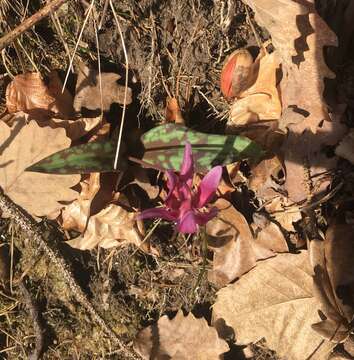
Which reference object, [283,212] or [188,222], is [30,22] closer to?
[188,222]

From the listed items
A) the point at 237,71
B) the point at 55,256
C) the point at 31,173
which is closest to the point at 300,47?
the point at 237,71

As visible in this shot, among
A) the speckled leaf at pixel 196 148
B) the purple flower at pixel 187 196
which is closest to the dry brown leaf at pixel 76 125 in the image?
the speckled leaf at pixel 196 148

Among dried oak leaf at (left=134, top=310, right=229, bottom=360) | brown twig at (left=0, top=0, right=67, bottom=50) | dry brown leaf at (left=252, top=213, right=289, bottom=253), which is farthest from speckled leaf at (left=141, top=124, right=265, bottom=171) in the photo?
dried oak leaf at (left=134, top=310, right=229, bottom=360)

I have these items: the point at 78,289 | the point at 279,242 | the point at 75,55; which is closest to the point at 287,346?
the point at 279,242

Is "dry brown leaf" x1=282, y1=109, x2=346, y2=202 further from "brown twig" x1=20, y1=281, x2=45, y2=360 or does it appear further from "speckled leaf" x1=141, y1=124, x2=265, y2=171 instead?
"brown twig" x1=20, y1=281, x2=45, y2=360

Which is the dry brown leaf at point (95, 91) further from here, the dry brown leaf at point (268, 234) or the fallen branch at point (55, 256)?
the dry brown leaf at point (268, 234)

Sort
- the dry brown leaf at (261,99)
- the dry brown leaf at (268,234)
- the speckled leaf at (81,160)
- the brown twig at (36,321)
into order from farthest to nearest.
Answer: the brown twig at (36,321) < the dry brown leaf at (268,234) < the dry brown leaf at (261,99) < the speckled leaf at (81,160)
